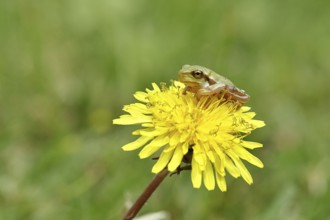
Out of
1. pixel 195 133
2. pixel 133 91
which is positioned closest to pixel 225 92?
pixel 195 133

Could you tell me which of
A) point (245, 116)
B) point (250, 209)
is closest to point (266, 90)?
point (250, 209)

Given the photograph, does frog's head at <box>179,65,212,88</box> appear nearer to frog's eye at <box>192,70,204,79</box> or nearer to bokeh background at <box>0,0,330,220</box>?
frog's eye at <box>192,70,204,79</box>

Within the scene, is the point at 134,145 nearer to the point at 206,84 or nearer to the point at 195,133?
the point at 195,133

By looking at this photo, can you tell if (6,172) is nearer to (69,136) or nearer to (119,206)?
(69,136)

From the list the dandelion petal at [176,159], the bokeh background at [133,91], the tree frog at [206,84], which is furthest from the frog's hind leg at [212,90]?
the bokeh background at [133,91]

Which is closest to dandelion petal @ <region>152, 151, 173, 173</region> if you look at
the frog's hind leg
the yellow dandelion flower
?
the yellow dandelion flower
